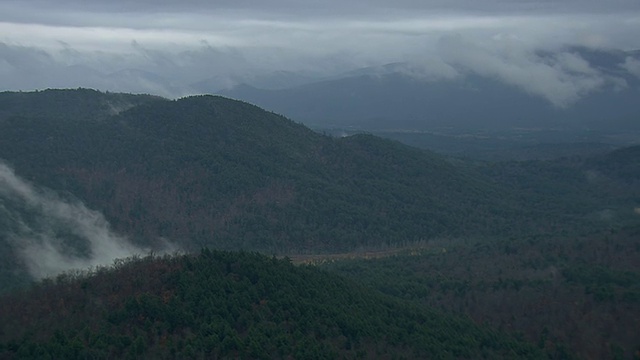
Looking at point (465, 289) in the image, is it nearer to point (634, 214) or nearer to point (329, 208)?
point (329, 208)

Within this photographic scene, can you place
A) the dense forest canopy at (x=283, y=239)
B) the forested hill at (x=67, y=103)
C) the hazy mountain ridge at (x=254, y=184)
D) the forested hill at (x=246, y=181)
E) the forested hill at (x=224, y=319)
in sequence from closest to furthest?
the forested hill at (x=224, y=319), the dense forest canopy at (x=283, y=239), the hazy mountain ridge at (x=254, y=184), the forested hill at (x=246, y=181), the forested hill at (x=67, y=103)

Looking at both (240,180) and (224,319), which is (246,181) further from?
(224,319)

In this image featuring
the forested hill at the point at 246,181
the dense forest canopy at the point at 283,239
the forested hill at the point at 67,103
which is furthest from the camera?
the forested hill at the point at 67,103

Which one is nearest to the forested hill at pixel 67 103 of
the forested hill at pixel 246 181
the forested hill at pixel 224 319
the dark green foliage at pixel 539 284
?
the forested hill at pixel 246 181

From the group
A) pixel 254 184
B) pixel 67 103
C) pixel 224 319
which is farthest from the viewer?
pixel 67 103

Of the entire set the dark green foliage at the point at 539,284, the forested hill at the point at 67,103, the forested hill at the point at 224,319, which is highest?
the forested hill at the point at 67,103

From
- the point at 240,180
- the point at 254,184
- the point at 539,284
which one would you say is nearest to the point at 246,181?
the point at 240,180

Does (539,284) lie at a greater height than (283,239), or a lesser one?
lesser

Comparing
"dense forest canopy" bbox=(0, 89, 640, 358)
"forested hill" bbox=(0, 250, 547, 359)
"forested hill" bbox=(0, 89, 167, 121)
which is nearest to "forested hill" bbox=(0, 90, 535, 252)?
"dense forest canopy" bbox=(0, 89, 640, 358)

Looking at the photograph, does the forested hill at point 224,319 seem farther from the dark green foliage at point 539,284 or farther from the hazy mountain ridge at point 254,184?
the hazy mountain ridge at point 254,184
